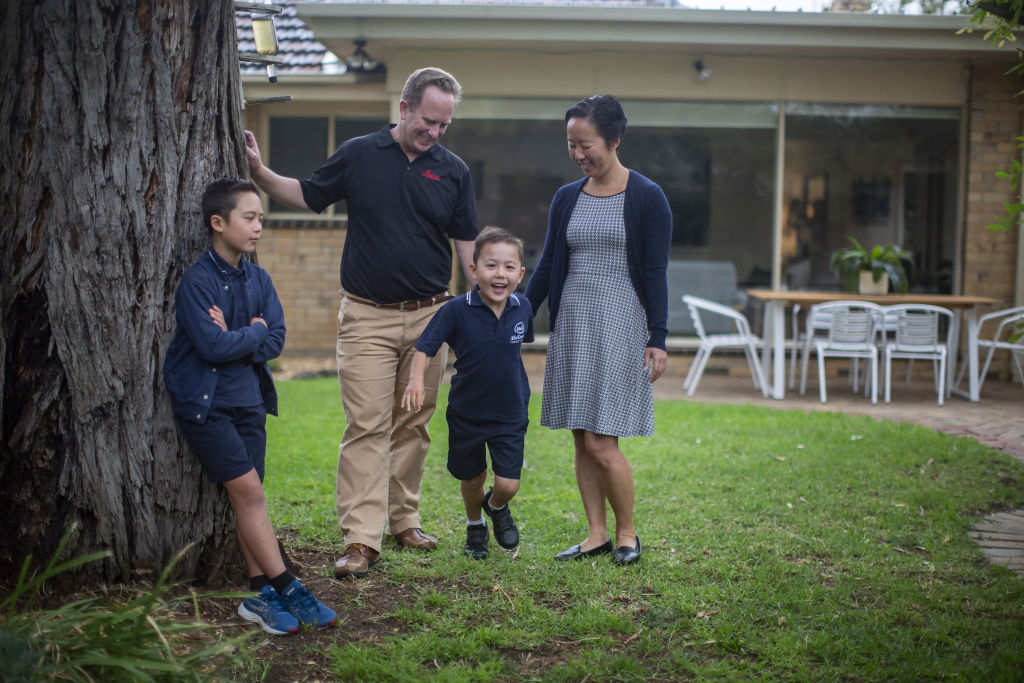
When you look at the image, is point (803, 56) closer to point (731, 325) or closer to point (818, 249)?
point (818, 249)

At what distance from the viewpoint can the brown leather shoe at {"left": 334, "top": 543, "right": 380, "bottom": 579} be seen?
3.74 meters

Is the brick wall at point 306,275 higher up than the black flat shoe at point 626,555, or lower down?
higher up

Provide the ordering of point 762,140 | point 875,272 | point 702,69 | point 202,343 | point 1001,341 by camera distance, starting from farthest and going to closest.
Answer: point 762,140, point 702,69, point 1001,341, point 875,272, point 202,343

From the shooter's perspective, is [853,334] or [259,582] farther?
[853,334]

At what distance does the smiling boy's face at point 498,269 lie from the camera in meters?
3.76

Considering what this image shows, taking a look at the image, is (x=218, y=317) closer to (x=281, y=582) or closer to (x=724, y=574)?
(x=281, y=582)

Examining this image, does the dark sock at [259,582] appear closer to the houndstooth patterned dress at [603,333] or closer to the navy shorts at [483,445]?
the navy shorts at [483,445]

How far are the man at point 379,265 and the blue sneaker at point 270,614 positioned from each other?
649mm

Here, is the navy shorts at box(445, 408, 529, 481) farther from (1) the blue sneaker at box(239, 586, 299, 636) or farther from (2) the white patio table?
(2) the white patio table

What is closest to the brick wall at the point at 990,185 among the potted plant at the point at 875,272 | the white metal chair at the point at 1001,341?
the white metal chair at the point at 1001,341

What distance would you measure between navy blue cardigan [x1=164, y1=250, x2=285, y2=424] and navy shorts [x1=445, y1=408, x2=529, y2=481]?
3.13ft

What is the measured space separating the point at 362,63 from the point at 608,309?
7596 mm

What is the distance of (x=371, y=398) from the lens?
13.0 ft

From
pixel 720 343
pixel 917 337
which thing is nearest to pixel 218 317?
pixel 720 343
